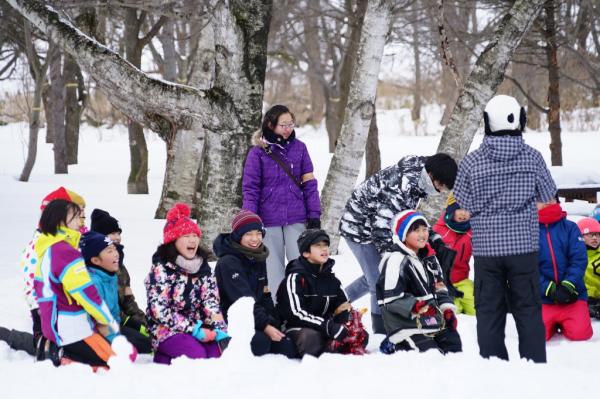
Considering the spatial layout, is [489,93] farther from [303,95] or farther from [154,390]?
[303,95]

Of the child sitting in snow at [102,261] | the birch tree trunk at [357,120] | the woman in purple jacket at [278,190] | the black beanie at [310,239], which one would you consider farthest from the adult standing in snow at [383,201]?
the birch tree trunk at [357,120]

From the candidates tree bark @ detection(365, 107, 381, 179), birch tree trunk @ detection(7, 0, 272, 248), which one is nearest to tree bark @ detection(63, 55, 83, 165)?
tree bark @ detection(365, 107, 381, 179)

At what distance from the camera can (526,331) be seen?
15.7 feet

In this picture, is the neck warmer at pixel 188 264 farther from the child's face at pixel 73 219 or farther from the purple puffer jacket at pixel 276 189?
the purple puffer jacket at pixel 276 189

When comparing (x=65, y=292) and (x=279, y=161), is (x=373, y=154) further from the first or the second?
(x=65, y=292)

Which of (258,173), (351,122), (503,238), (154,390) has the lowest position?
(154,390)

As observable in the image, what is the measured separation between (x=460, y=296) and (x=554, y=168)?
7285 mm

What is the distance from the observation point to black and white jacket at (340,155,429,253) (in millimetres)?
5676

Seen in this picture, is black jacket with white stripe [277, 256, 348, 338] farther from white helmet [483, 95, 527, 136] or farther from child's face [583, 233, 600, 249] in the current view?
child's face [583, 233, 600, 249]

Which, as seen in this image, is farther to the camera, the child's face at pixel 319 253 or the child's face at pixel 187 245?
the child's face at pixel 319 253

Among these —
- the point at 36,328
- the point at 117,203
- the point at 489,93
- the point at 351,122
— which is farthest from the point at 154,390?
the point at 117,203

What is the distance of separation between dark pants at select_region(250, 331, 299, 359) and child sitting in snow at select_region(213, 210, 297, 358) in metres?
0.13

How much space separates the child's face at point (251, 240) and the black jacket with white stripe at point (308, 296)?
28 centimetres

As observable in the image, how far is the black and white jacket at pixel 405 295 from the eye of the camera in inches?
204
